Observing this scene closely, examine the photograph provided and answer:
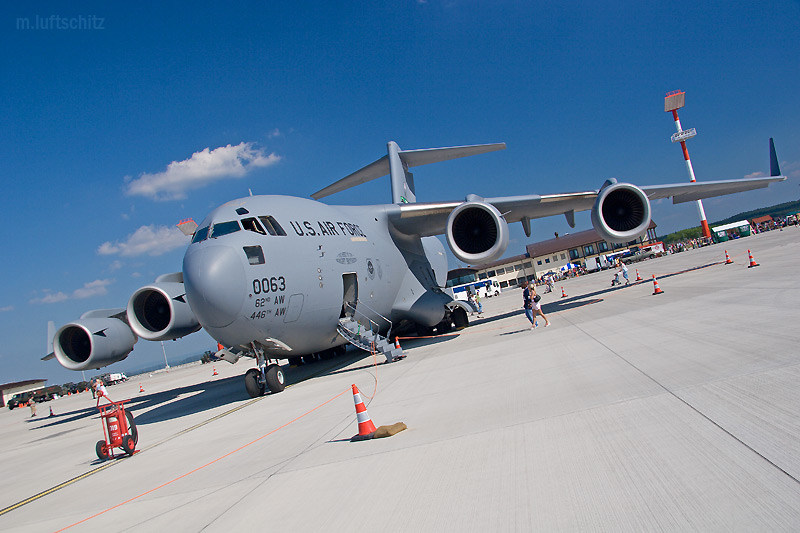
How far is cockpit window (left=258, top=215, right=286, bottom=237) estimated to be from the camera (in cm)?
1045

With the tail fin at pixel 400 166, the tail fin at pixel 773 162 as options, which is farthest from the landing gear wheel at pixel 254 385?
the tail fin at pixel 773 162

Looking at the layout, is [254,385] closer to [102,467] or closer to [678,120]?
[102,467]

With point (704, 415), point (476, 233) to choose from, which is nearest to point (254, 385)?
point (476, 233)

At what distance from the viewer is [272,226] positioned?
10539 mm

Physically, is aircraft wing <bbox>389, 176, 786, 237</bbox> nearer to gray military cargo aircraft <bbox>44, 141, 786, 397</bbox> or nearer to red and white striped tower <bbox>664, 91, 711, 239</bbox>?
gray military cargo aircraft <bbox>44, 141, 786, 397</bbox>

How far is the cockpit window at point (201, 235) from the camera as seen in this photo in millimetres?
10033

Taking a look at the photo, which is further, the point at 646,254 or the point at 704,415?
the point at 646,254

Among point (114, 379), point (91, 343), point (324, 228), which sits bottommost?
point (114, 379)

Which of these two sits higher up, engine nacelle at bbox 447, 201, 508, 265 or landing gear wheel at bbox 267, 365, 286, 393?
engine nacelle at bbox 447, 201, 508, 265

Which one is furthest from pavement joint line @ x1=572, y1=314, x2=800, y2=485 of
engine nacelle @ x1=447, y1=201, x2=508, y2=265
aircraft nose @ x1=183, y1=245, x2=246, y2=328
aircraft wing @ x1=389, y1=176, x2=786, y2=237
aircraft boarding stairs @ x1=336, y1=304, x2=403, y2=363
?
aircraft wing @ x1=389, y1=176, x2=786, y2=237

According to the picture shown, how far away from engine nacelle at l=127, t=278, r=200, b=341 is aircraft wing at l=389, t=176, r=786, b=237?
641cm

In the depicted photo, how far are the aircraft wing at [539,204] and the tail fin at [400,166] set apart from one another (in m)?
2.24

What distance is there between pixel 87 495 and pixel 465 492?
469 cm

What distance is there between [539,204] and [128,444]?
39.3 feet
